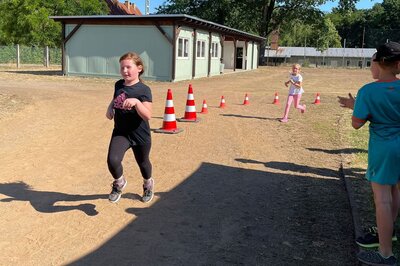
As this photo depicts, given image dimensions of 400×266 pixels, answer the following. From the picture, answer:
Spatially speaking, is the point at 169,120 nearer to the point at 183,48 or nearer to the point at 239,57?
the point at 183,48

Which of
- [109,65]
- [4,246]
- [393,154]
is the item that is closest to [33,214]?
[4,246]

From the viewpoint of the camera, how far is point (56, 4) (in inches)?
1661

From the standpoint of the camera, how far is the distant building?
278 feet

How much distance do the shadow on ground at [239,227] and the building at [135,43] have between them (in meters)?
17.0

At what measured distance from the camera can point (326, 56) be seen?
87.0m

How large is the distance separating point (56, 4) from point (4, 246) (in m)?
42.8

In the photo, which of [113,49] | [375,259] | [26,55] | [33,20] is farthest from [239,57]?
[375,259]

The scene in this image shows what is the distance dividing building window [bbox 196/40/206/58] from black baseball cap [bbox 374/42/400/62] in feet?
75.9

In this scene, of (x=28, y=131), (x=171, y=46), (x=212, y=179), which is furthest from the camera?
(x=171, y=46)

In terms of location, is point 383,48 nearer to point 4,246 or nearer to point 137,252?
point 137,252

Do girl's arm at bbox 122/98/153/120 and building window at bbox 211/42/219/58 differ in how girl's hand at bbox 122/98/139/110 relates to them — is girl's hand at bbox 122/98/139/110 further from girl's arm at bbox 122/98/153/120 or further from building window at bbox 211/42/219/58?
building window at bbox 211/42/219/58

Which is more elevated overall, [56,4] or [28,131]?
[56,4]

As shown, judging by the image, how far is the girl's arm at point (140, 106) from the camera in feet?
13.5

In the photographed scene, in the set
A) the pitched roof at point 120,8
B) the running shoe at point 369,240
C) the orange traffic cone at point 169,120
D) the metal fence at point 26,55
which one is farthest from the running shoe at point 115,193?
the pitched roof at point 120,8
